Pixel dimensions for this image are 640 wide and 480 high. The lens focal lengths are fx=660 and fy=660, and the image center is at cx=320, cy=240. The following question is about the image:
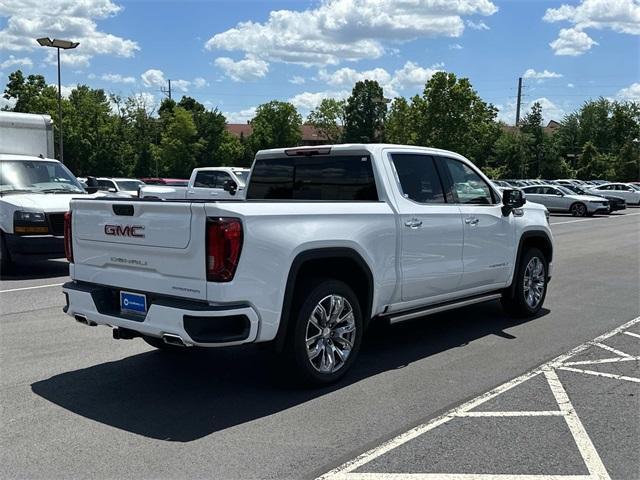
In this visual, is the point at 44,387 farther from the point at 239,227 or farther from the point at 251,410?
the point at 239,227

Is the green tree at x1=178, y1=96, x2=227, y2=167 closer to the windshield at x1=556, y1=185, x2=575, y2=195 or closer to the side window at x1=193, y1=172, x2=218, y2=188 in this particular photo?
the windshield at x1=556, y1=185, x2=575, y2=195

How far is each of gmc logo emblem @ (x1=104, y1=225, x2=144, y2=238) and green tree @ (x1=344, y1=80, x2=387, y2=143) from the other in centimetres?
9645

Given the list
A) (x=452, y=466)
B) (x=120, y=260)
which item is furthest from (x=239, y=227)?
(x=452, y=466)

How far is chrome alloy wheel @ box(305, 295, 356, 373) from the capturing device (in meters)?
5.05

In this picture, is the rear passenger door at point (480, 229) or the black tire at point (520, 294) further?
the black tire at point (520, 294)

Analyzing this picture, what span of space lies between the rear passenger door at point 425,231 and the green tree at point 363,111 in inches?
3738

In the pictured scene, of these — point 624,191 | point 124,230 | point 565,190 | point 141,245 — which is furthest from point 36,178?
point 624,191

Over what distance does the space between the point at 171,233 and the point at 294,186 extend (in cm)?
206

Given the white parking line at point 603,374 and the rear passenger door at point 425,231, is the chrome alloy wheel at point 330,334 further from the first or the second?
the white parking line at point 603,374

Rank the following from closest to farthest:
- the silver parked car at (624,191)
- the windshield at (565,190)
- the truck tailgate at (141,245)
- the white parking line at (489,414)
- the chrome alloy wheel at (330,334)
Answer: the white parking line at (489,414) → the truck tailgate at (141,245) → the chrome alloy wheel at (330,334) → the windshield at (565,190) → the silver parked car at (624,191)

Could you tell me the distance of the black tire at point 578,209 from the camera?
31941 mm

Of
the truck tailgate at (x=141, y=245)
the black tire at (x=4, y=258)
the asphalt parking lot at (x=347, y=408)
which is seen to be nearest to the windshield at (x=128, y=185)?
the black tire at (x=4, y=258)

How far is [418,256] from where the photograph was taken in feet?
19.4

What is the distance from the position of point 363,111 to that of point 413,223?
99.6 meters
